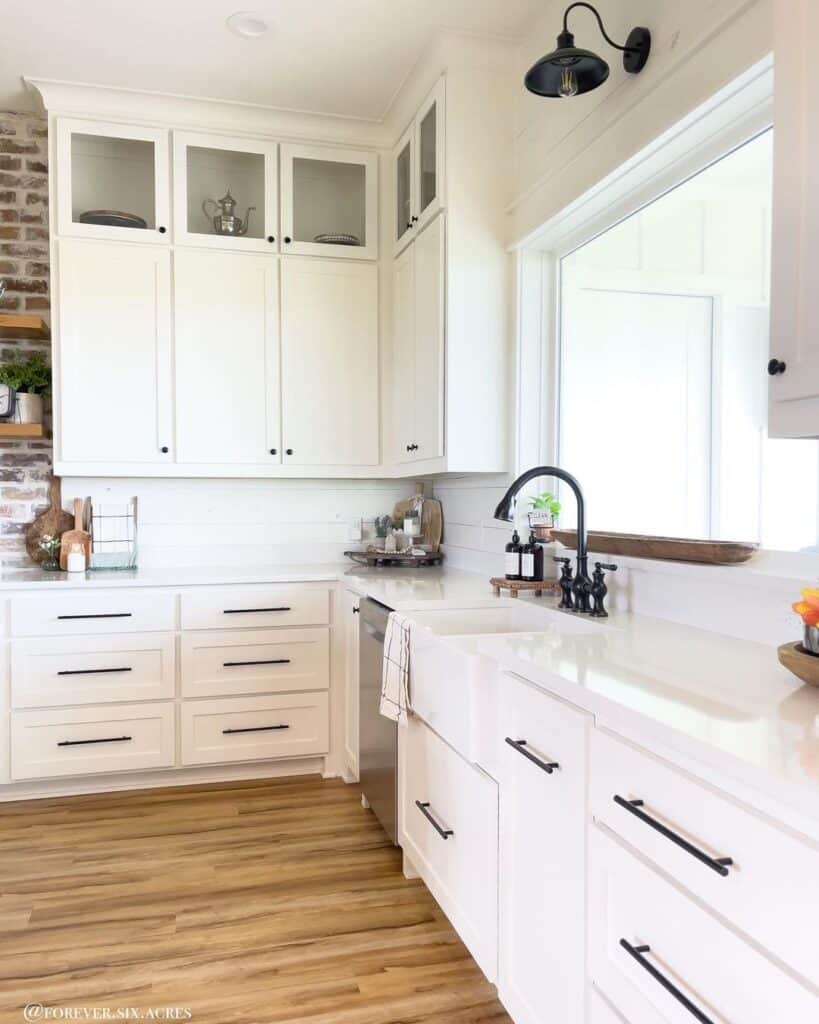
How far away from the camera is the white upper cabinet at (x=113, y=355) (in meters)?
3.32

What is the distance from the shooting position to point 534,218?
2768mm

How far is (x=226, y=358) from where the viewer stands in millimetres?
3502

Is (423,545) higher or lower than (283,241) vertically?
lower

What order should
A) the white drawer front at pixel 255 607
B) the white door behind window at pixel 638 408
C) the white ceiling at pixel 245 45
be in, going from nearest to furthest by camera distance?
the white door behind window at pixel 638 408 → the white ceiling at pixel 245 45 → the white drawer front at pixel 255 607

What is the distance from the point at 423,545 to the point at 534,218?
160cm

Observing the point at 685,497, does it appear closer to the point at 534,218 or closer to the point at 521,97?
the point at 534,218

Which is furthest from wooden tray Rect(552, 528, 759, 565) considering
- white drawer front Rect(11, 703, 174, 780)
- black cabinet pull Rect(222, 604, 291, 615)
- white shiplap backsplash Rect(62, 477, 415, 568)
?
white drawer front Rect(11, 703, 174, 780)

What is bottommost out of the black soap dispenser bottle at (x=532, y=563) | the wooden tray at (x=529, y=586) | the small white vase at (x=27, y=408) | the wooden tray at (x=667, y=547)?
the wooden tray at (x=529, y=586)

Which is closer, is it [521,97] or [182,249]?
[521,97]

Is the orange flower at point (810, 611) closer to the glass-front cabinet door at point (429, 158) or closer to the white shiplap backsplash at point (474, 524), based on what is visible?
the white shiplap backsplash at point (474, 524)

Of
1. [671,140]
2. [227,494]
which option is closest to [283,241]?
[227,494]

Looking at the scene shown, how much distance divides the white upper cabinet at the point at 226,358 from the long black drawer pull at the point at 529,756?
7.27ft

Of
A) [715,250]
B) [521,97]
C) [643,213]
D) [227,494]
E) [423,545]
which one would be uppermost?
[521,97]

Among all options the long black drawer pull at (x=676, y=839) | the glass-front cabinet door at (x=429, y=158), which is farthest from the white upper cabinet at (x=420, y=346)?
the long black drawer pull at (x=676, y=839)
